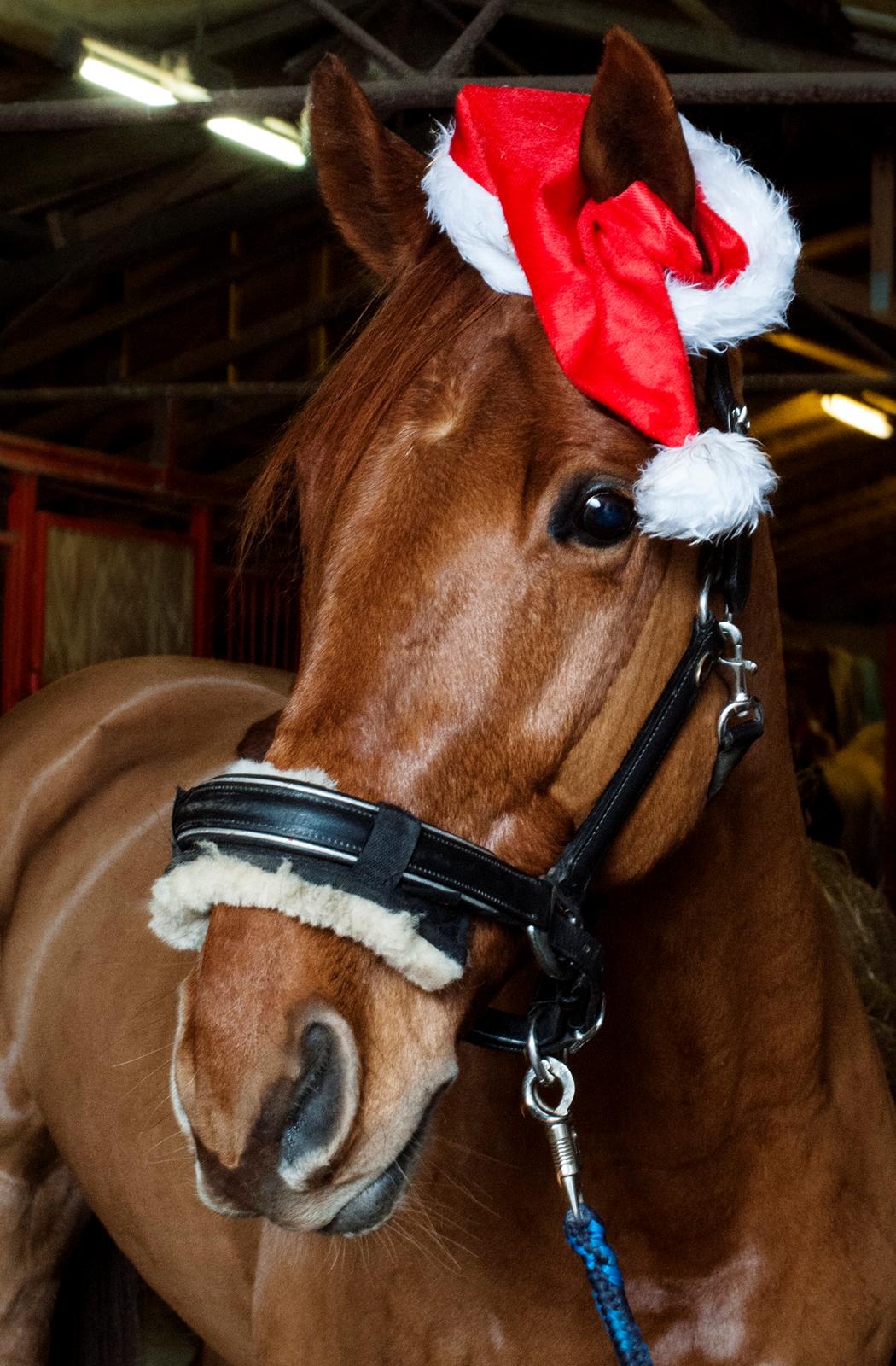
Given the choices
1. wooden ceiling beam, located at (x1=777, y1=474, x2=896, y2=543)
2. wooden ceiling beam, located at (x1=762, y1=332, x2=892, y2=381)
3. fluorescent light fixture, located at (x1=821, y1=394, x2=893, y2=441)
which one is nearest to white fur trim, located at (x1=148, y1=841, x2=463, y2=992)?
wooden ceiling beam, located at (x1=762, y1=332, x2=892, y2=381)

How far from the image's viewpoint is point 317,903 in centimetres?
104

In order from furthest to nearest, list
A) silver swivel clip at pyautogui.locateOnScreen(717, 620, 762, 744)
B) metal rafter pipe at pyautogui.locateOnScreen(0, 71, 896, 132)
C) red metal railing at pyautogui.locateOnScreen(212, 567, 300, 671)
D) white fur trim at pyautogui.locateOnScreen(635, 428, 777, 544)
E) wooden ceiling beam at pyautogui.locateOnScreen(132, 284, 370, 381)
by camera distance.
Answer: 1. wooden ceiling beam at pyautogui.locateOnScreen(132, 284, 370, 381)
2. red metal railing at pyautogui.locateOnScreen(212, 567, 300, 671)
3. metal rafter pipe at pyautogui.locateOnScreen(0, 71, 896, 132)
4. silver swivel clip at pyautogui.locateOnScreen(717, 620, 762, 744)
5. white fur trim at pyautogui.locateOnScreen(635, 428, 777, 544)

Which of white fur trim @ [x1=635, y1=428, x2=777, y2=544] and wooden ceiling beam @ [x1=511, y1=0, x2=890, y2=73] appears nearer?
white fur trim @ [x1=635, y1=428, x2=777, y2=544]

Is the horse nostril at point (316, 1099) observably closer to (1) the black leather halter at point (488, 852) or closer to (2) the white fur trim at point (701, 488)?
(1) the black leather halter at point (488, 852)

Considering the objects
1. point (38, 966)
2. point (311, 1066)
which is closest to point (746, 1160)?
point (311, 1066)

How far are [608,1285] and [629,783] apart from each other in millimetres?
505

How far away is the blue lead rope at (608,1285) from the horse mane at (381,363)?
2.62 ft

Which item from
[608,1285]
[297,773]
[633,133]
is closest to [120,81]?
[633,133]

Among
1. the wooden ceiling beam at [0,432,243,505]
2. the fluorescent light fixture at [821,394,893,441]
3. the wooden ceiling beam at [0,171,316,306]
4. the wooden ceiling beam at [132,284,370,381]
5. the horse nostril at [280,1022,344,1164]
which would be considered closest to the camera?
the horse nostril at [280,1022,344,1164]

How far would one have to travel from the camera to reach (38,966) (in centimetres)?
253

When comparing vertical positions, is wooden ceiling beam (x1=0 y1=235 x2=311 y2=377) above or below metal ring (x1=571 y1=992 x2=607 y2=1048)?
above

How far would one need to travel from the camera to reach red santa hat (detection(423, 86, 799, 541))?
1180 millimetres

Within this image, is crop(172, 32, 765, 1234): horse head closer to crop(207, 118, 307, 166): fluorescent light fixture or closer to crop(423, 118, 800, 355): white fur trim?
crop(423, 118, 800, 355): white fur trim

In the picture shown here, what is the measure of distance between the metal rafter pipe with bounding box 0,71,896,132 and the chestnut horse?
2.46 m
